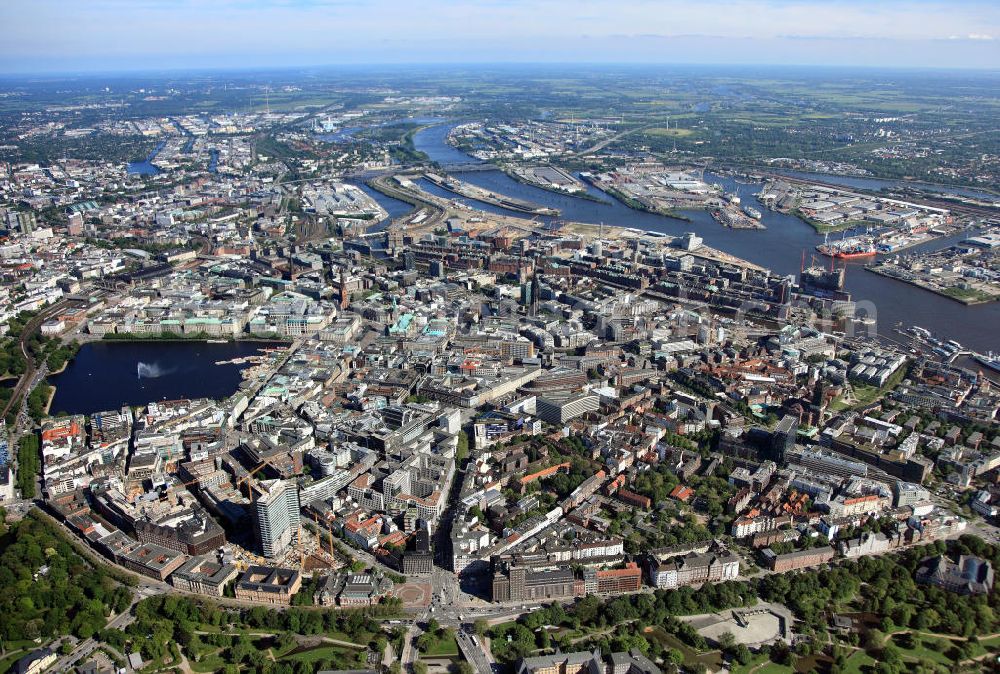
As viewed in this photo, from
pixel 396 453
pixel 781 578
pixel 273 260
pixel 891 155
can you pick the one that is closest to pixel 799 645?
pixel 781 578

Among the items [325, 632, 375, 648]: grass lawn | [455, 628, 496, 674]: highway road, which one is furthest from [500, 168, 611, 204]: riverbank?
[325, 632, 375, 648]: grass lawn

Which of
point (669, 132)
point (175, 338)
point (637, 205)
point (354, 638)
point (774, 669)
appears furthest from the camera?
point (669, 132)

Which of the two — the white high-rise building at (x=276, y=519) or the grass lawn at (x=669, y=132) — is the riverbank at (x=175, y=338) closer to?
the white high-rise building at (x=276, y=519)

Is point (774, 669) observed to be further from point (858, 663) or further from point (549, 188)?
point (549, 188)

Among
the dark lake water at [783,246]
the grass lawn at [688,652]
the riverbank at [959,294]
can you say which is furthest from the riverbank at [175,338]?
the riverbank at [959,294]

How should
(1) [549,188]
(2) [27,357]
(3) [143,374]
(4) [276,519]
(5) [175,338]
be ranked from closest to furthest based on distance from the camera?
1. (4) [276,519]
2. (3) [143,374]
3. (2) [27,357]
4. (5) [175,338]
5. (1) [549,188]

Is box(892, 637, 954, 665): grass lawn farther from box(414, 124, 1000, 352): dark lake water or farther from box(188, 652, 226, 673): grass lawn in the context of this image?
box(414, 124, 1000, 352): dark lake water

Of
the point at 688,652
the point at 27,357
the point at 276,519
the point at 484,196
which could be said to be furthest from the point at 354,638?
the point at 484,196
